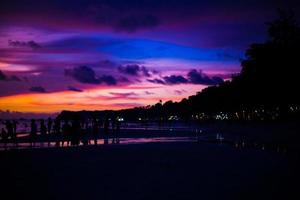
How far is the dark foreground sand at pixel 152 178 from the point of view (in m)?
13.0

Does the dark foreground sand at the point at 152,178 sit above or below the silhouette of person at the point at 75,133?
below

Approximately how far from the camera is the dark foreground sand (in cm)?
1303

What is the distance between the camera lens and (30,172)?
714 inches

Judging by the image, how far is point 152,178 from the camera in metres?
16.1

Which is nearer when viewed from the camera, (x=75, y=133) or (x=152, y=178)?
(x=152, y=178)

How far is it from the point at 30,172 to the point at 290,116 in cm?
6817

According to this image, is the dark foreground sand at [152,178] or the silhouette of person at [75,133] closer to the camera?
the dark foreground sand at [152,178]

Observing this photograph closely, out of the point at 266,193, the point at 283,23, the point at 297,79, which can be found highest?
the point at 283,23

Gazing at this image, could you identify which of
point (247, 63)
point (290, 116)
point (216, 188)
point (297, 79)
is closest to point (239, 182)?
point (216, 188)

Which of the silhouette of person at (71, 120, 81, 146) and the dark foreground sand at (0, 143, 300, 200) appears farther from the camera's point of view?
the silhouette of person at (71, 120, 81, 146)

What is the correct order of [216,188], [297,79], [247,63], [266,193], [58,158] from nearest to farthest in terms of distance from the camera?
[266,193] < [216,188] < [58,158] < [297,79] < [247,63]

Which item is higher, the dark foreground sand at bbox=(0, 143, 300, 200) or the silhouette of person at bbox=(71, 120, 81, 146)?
the silhouette of person at bbox=(71, 120, 81, 146)

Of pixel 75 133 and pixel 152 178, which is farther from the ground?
pixel 75 133

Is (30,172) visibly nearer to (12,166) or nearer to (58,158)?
(12,166)
